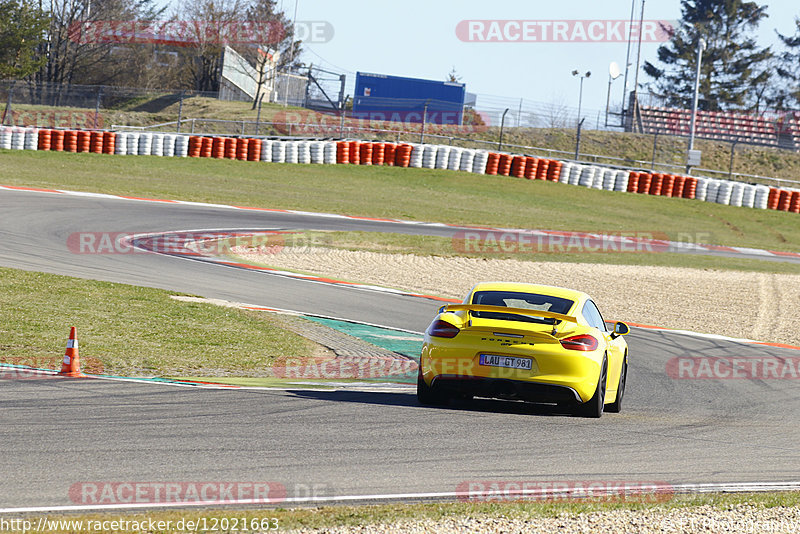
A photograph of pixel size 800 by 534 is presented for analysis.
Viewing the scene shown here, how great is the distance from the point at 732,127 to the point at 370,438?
5361 cm

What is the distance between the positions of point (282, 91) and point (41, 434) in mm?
55218

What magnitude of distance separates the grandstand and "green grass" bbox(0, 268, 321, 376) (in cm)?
4620

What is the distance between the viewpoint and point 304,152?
3759 centimetres

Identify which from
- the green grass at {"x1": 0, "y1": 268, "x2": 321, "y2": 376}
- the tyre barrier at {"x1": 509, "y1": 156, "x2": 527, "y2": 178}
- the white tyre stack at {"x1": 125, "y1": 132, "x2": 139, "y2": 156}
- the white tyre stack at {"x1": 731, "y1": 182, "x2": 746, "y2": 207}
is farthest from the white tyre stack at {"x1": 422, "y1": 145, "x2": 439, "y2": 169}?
the green grass at {"x1": 0, "y1": 268, "x2": 321, "y2": 376}

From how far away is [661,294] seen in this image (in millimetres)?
20297

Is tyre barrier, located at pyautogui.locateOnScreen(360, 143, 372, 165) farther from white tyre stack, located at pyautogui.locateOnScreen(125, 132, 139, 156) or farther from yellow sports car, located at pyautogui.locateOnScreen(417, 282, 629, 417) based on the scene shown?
yellow sports car, located at pyautogui.locateOnScreen(417, 282, 629, 417)

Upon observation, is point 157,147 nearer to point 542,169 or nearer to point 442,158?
point 442,158

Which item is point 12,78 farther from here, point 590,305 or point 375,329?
point 590,305

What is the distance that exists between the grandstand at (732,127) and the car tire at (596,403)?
4908 centimetres

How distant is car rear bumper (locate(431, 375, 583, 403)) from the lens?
8.51 metres

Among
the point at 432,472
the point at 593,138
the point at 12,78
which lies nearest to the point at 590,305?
the point at 432,472

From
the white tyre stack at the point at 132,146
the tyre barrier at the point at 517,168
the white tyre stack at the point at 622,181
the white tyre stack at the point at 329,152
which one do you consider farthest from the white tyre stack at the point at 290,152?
the white tyre stack at the point at 622,181

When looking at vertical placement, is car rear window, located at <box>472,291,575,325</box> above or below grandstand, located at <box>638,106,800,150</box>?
below

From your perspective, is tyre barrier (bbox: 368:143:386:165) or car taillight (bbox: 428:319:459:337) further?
tyre barrier (bbox: 368:143:386:165)
